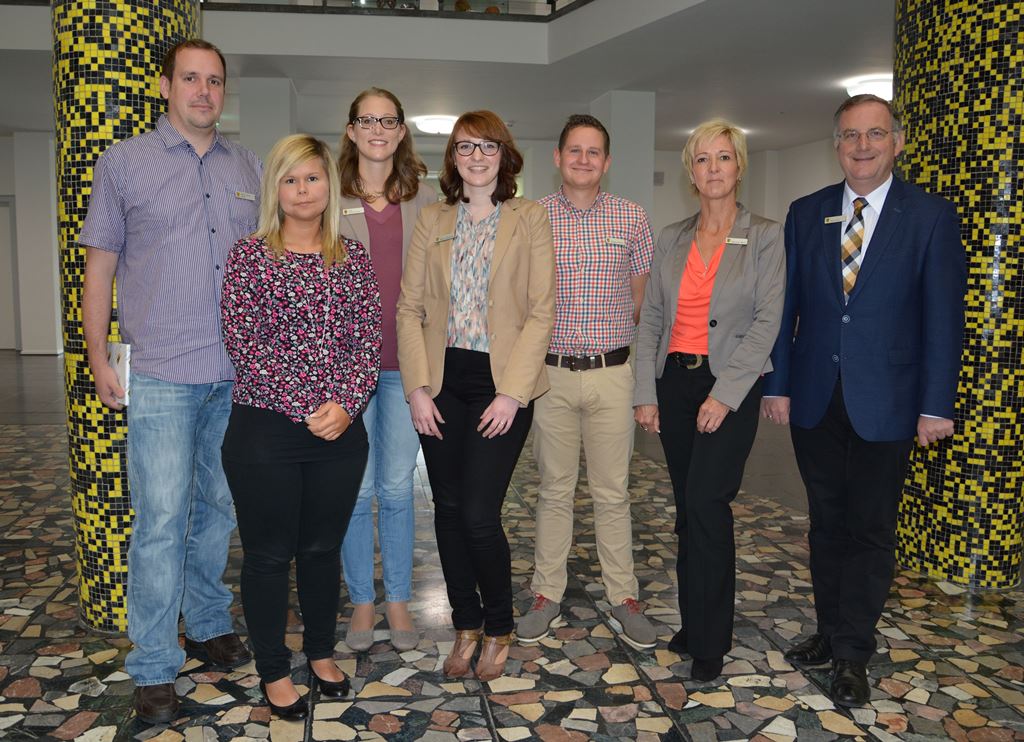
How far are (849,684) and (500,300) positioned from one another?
5.49 ft

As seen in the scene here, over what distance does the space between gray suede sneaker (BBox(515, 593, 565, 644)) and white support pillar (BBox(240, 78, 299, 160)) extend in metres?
8.48

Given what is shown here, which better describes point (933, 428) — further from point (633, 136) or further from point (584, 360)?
point (633, 136)

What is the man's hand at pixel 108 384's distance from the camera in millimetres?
2609

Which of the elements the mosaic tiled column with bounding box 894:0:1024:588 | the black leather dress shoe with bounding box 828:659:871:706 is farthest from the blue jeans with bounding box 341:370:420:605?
the mosaic tiled column with bounding box 894:0:1024:588

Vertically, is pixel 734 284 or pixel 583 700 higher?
pixel 734 284

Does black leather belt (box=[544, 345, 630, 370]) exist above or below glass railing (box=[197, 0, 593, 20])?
below

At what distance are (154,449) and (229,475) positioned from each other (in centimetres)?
34

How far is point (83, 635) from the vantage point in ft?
10.6

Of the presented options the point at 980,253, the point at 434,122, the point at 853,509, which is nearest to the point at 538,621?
the point at 853,509

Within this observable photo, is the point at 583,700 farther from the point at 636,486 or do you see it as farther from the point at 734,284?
the point at 636,486

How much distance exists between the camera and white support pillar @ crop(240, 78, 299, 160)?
10.4 meters

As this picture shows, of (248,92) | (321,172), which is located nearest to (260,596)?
(321,172)

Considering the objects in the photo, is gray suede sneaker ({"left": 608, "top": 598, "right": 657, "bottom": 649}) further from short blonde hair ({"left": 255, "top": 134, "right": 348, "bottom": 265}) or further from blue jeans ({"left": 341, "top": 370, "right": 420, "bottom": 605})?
short blonde hair ({"left": 255, "top": 134, "right": 348, "bottom": 265})

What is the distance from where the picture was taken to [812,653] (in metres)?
3.00
